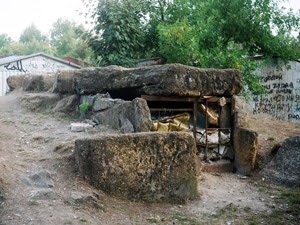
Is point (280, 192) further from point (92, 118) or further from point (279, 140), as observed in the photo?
point (92, 118)

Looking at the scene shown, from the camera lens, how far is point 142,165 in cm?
472

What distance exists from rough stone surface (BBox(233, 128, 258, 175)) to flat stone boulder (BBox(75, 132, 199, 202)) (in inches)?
71.8

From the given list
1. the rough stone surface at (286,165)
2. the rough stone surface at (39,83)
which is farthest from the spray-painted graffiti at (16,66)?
the rough stone surface at (286,165)

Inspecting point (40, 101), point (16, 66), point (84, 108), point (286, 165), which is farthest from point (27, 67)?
point (286, 165)

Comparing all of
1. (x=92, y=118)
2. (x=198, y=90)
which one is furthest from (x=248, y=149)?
(x=92, y=118)

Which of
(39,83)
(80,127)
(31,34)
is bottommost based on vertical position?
(80,127)

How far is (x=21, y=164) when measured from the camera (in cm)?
469

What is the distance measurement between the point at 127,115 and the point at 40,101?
8.08 ft

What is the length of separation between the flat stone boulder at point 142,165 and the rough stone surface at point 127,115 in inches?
26.9

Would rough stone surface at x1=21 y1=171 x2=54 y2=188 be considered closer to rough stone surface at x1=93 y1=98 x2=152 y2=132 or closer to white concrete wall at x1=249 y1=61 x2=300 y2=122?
rough stone surface at x1=93 y1=98 x2=152 y2=132

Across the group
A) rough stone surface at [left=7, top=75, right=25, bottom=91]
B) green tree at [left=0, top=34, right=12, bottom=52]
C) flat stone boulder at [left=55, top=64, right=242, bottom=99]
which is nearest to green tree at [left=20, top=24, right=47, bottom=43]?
green tree at [left=0, top=34, right=12, bottom=52]

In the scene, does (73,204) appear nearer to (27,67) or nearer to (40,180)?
(40,180)

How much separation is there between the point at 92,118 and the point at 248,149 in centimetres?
273

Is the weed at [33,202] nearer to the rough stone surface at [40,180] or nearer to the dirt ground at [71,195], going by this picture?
the dirt ground at [71,195]
